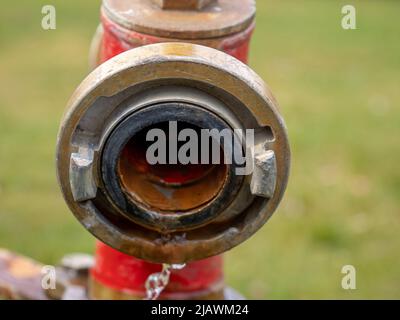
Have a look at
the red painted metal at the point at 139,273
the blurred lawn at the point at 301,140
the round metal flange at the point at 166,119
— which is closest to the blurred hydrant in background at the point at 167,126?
the round metal flange at the point at 166,119

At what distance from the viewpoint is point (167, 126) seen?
151 cm

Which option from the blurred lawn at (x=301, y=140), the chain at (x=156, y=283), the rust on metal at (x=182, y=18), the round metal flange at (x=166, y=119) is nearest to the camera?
the round metal flange at (x=166, y=119)

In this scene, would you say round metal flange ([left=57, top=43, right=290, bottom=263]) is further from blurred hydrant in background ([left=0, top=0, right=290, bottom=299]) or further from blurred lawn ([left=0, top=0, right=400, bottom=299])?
blurred lawn ([left=0, top=0, right=400, bottom=299])

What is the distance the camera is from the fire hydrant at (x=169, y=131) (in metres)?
1.37

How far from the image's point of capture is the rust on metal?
1525mm

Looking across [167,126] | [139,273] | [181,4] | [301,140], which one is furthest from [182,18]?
[301,140]

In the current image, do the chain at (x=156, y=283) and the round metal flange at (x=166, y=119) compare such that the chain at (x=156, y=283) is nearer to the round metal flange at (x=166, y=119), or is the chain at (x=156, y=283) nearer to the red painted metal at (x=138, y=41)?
the round metal flange at (x=166, y=119)

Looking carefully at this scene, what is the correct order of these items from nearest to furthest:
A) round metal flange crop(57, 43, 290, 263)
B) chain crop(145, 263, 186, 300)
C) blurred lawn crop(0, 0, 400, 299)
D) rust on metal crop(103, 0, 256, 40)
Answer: round metal flange crop(57, 43, 290, 263)
rust on metal crop(103, 0, 256, 40)
chain crop(145, 263, 186, 300)
blurred lawn crop(0, 0, 400, 299)

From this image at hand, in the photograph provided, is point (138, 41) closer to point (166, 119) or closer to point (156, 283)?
point (166, 119)

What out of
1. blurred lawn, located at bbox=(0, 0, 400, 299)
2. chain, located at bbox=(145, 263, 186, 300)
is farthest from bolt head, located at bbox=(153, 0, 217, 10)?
blurred lawn, located at bbox=(0, 0, 400, 299)

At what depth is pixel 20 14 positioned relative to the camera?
198 inches

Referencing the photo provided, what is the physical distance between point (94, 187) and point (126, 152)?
15 centimetres

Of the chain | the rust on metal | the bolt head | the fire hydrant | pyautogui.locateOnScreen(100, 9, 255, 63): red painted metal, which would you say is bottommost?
the chain

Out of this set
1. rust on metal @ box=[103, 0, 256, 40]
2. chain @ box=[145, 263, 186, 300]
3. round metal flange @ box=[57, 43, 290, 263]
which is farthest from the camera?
chain @ box=[145, 263, 186, 300]
